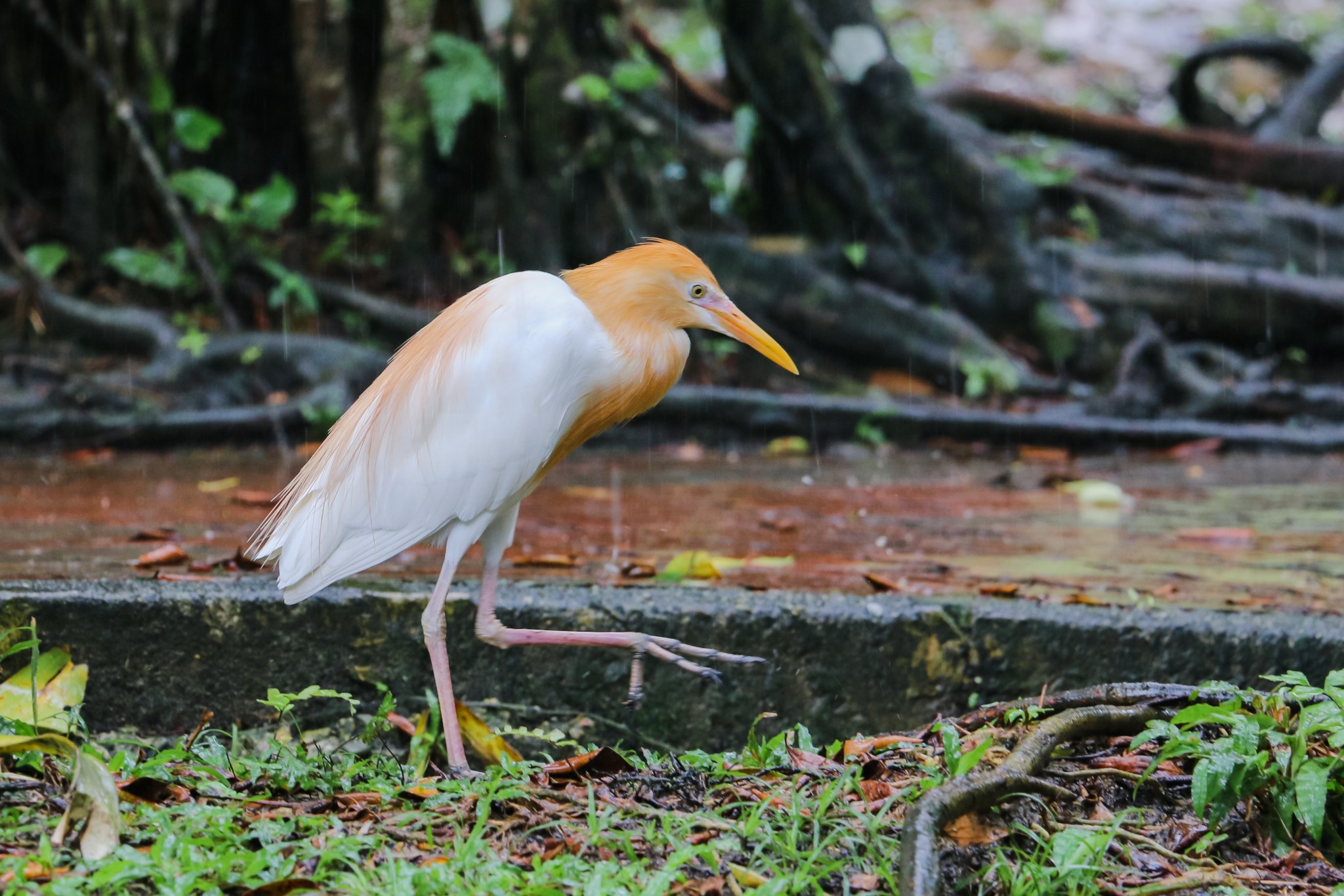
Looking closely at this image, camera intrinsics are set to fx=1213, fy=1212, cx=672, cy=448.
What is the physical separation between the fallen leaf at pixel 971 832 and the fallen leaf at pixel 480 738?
112 centimetres

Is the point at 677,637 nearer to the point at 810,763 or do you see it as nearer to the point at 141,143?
the point at 810,763

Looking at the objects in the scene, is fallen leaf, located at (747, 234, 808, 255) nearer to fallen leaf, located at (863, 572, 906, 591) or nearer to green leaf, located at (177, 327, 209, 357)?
green leaf, located at (177, 327, 209, 357)

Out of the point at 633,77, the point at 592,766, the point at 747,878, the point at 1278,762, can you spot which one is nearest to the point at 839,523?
the point at 592,766

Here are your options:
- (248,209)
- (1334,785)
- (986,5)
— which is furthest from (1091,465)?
(986,5)

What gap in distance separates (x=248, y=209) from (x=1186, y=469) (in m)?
5.82

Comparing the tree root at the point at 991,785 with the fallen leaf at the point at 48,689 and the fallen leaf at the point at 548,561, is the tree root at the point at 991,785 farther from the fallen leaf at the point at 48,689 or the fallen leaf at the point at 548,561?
the fallen leaf at the point at 48,689

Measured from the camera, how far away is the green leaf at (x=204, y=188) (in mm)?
7430

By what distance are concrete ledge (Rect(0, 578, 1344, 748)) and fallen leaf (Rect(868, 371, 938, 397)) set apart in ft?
16.0

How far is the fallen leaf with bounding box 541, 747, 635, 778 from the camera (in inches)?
93.0

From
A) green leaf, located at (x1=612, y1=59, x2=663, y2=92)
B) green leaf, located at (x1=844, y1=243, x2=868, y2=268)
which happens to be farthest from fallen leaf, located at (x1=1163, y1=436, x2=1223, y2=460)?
green leaf, located at (x1=612, y1=59, x2=663, y2=92)

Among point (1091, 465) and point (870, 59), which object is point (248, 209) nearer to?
point (870, 59)

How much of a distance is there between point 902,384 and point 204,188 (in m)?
4.56

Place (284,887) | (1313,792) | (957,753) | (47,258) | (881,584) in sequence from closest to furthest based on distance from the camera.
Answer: (284,887) < (1313,792) < (957,753) < (881,584) < (47,258)

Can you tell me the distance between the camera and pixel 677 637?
10.3 ft
